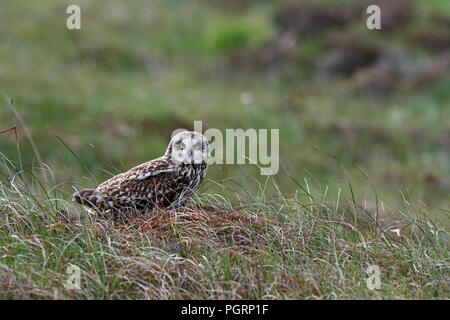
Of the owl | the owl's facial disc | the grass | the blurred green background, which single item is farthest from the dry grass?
the blurred green background

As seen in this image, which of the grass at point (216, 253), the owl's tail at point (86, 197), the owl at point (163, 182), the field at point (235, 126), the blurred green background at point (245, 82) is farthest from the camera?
the blurred green background at point (245, 82)

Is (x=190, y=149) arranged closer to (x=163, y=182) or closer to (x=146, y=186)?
(x=163, y=182)

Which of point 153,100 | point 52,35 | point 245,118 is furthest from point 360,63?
point 52,35

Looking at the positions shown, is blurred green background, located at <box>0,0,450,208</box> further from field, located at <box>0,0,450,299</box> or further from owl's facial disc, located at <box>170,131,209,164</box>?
owl's facial disc, located at <box>170,131,209,164</box>

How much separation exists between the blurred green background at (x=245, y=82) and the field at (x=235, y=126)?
54 millimetres

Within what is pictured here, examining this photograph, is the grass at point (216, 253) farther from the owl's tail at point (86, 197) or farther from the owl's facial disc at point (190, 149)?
the owl's facial disc at point (190, 149)

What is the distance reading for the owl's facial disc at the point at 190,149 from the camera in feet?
18.8

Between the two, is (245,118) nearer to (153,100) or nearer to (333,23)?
(153,100)

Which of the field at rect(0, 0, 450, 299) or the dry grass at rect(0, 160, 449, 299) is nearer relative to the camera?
the dry grass at rect(0, 160, 449, 299)

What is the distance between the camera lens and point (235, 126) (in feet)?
46.6

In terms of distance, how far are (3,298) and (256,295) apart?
1610mm

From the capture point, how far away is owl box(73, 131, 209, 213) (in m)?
5.71

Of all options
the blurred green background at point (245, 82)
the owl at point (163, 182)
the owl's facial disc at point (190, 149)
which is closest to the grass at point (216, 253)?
the owl at point (163, 182)
